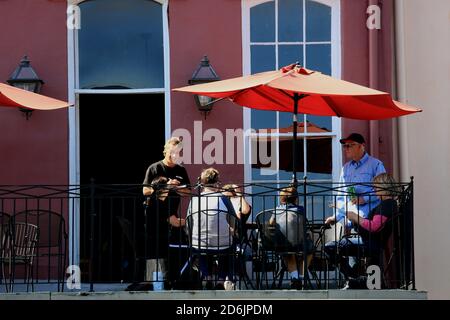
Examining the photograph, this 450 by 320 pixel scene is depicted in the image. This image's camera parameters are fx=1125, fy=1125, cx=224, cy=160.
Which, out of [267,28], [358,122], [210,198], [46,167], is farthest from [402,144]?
[46,167]

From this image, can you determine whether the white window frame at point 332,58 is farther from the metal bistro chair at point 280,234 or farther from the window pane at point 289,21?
the metal bistro chair at point 280,234

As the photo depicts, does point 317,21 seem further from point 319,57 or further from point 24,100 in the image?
point 24,100

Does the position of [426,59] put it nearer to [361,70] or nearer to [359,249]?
[361,70]

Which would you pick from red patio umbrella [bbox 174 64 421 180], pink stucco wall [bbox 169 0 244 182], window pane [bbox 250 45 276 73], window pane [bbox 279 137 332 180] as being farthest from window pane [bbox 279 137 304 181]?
red patio umbrella [bbox 174 64 421 180]

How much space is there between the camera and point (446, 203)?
1305 cm

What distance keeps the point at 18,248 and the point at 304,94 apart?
3357 mm

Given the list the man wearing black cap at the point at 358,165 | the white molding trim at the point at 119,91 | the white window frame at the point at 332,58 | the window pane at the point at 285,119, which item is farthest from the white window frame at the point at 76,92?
the man wearing black cap at the point at 358,165

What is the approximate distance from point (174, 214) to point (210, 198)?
469 mm

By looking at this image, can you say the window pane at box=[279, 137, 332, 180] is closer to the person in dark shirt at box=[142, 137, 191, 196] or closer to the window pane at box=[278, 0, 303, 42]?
the window pane at box=[278, 0, 303, 42]

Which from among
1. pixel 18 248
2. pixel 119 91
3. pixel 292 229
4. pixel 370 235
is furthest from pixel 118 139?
pixel 370 235

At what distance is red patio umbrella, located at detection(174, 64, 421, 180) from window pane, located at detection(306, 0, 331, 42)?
155 centimetres

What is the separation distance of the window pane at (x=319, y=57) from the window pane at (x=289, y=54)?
10 cm

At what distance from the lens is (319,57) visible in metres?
13.5

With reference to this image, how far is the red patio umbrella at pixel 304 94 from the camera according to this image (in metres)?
10.8
